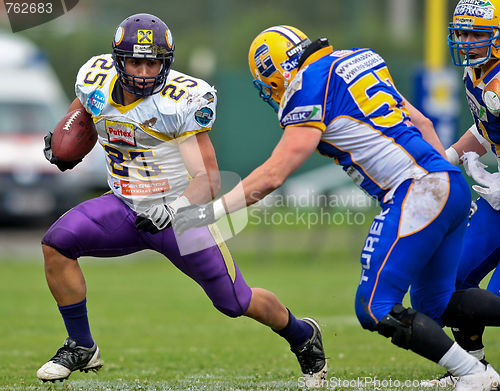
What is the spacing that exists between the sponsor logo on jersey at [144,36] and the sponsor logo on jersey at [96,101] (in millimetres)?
345

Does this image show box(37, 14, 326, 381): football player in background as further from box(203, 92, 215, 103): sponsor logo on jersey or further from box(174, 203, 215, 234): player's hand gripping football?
box(174, 203, 215, 234): player's hand gripping football

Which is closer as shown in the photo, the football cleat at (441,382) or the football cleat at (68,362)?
the football cleat at (68,362)

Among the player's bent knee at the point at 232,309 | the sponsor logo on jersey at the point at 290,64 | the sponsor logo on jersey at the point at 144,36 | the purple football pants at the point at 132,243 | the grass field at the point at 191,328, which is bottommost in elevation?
the grass field at the point at 191,328

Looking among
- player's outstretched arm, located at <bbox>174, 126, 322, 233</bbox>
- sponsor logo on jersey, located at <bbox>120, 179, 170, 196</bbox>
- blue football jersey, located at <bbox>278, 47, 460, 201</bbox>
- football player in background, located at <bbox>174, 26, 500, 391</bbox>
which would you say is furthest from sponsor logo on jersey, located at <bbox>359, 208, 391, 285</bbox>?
sponsor logo on jersey, located at <bbox>120, 179, 170, 196</bbox>

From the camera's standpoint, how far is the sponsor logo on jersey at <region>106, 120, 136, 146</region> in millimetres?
4352

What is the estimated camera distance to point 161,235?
4301 millimetres

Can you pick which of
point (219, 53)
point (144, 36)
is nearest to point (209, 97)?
point (144, 36)

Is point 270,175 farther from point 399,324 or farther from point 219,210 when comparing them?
point 399,324

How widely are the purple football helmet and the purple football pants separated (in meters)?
0.62

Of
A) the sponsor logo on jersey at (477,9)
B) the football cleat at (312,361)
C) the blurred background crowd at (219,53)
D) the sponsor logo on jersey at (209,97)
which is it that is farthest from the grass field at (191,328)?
the blurred background crowd at (219,53)

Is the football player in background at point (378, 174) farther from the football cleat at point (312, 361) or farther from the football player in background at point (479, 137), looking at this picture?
the football cleat at point (312, 361)

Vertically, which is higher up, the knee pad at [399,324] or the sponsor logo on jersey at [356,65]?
the sponsor logo on jersey at [356,65]

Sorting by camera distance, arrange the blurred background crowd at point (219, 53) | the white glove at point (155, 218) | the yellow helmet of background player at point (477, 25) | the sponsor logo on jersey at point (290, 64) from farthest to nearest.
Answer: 1. the blurred background crowd at point (219, 53)
2. the yellow helmet of background player at point (477, 25)
3. the white glove at point (155, 218)
4. the sponsor logo on jersey at point (290, 64)

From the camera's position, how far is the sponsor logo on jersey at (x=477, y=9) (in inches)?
166
